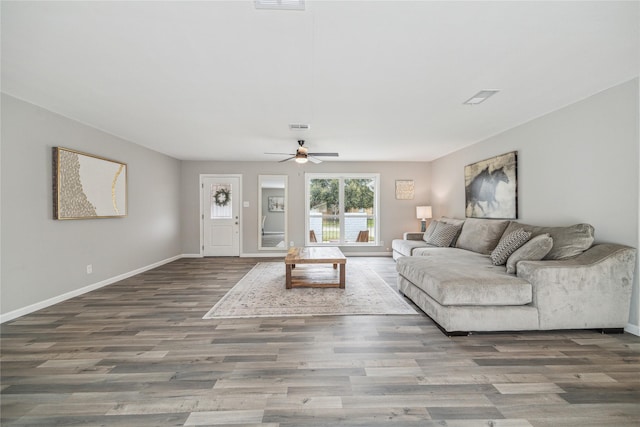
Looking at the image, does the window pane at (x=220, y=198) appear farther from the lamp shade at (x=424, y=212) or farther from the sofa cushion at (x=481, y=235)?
the sofa cushion at (x=481, y=235)

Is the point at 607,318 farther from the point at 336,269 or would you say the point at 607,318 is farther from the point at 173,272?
the point at 173,272

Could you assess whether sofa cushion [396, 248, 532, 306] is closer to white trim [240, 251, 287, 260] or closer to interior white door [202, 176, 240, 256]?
white trim [240, 251, 287, 260]

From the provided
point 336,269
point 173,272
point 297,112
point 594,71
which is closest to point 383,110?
point 297,112

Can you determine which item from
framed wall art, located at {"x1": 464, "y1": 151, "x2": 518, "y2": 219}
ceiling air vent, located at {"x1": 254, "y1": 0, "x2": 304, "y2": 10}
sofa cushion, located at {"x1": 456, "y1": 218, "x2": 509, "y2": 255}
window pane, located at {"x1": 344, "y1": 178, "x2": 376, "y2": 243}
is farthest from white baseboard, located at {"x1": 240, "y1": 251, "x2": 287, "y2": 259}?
ceiling air vent, located at {"x1": 254, "y1": 0, "x2": 304, "y2": 10}

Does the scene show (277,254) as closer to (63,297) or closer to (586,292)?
(63,297)

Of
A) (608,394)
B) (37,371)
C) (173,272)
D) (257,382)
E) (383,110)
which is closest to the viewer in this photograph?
(608,394)

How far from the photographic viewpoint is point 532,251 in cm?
288

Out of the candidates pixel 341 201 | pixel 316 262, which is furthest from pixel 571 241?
pixel 341 201

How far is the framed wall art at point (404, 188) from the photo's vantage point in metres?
7.09

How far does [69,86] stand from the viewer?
278cm

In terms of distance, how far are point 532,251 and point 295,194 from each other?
5138 mm

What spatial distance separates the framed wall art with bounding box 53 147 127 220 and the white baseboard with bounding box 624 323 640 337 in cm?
647

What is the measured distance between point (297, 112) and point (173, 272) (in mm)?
3901

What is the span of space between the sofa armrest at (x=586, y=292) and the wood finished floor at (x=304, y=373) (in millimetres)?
150
